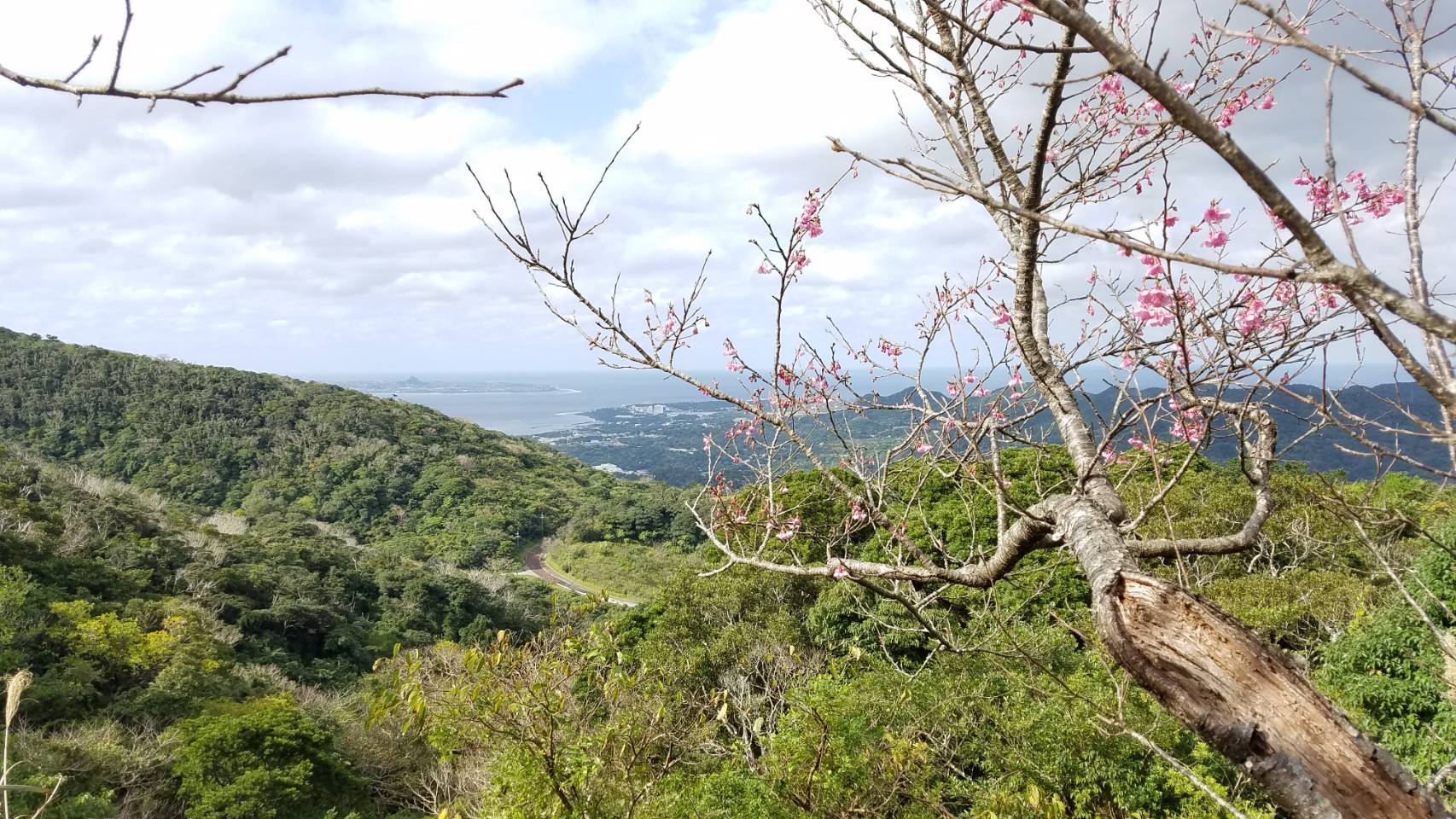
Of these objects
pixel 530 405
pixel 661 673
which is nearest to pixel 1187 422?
pixel 661 673

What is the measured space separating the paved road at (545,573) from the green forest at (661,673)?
171 cm

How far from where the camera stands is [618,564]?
32.8 m

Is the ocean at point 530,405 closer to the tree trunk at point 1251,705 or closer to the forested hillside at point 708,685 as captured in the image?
the forested hillside at point 708,685

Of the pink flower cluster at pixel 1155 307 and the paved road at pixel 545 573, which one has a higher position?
the pink flower cluster at pixel 1155 307

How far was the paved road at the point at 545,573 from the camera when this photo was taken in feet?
99.0

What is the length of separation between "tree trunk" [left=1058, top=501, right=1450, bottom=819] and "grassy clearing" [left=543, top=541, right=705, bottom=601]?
27.7 metres

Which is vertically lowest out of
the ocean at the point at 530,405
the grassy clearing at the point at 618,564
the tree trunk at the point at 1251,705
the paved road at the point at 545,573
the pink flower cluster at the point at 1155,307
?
the paved road at the point at 545,573

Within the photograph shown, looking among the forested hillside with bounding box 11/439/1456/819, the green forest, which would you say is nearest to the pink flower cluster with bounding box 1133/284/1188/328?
the green forest

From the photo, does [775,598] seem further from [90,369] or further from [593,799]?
[90,369]

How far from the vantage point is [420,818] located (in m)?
11.5

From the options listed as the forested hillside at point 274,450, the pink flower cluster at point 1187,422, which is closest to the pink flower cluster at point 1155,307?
the pink flower cluster at point 1187,422

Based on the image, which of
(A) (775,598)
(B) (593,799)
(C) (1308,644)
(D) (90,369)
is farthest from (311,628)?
(D) (90,369)

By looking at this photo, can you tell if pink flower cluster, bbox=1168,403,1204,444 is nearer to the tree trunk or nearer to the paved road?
the tree trunk

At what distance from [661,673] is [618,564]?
2738cm
